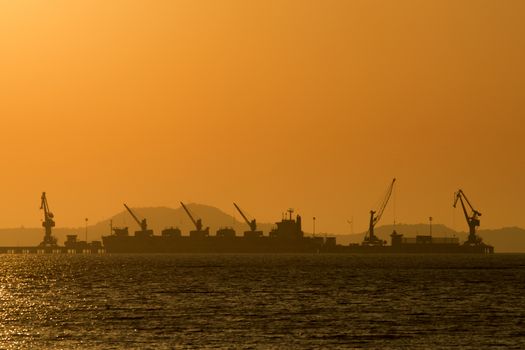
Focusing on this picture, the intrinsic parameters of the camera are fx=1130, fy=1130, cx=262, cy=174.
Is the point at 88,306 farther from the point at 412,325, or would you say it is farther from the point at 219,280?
the point at 219,280

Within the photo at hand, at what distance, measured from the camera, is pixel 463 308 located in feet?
407

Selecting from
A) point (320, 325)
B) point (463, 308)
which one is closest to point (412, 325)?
point (320, 325)

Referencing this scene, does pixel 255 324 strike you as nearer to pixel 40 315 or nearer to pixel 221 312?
pixel 221 312

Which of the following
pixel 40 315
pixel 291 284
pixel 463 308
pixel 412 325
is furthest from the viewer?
pixel 291 284

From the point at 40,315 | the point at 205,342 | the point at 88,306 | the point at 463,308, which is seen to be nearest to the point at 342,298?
the point at 463,308

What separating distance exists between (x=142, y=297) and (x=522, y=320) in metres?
54.4

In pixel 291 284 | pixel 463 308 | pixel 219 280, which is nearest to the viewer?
pixel 463 308

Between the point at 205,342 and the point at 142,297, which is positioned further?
the point at 142,297

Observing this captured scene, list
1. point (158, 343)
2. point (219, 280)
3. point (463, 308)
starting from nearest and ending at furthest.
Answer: point (158, 343) < point (463, 308) < point (219, 280)

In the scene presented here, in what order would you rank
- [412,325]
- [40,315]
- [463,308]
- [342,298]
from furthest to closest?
[342,298]
[463,308]
[40,315]
[412,325]

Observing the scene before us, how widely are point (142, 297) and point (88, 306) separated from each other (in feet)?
56.8

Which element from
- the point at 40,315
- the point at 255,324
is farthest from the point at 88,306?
the point at 255,324

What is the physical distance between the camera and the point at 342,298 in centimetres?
14150

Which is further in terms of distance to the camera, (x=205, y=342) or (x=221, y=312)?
(x=221, y=312)
